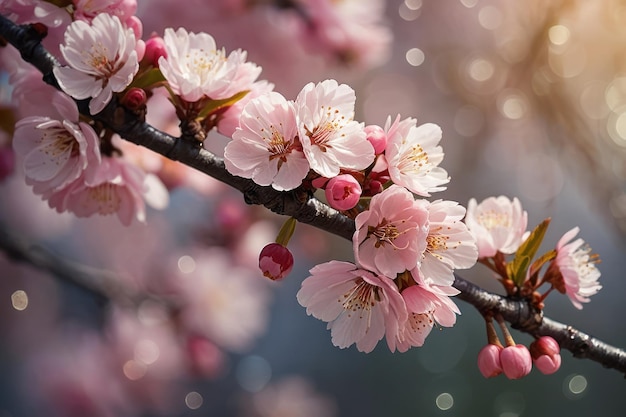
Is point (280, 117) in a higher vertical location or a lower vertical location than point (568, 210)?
higher

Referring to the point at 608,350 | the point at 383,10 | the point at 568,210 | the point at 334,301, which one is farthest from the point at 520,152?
the point at 334,301

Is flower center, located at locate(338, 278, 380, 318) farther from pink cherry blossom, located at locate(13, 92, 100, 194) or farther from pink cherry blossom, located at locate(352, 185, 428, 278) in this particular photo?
pink cherry blossom, located at locate(13, 92, 100, 194)

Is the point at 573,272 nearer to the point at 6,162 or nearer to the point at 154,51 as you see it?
the point at 154,51

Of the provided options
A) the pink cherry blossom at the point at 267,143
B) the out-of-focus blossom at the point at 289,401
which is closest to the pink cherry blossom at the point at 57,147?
the pink cherry blossom at the point at 267,143

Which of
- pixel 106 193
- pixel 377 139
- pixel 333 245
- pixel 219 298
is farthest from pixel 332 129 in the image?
pixel 333 245

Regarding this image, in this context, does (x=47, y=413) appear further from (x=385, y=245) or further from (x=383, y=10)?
(x=383, y=10)

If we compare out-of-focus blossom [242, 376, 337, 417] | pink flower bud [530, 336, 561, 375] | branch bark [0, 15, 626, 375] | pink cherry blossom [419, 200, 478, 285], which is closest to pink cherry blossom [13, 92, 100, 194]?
branch bark [0, 15, 626, 375]
